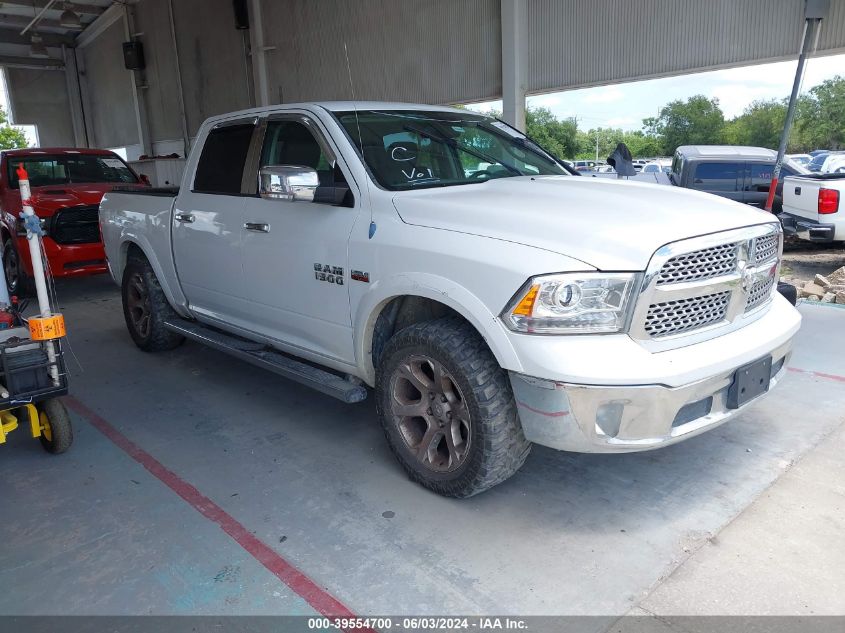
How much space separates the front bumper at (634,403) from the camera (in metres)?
2.49

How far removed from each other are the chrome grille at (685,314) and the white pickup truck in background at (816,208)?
255 inches

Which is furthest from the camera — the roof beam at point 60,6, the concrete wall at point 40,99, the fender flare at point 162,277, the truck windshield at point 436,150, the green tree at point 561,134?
the green tree at point 561,134

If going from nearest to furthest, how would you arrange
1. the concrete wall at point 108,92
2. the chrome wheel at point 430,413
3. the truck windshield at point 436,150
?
the chrome wheel at point 430,413, the truck windshield at point 436,150, the concrete wall at point 108,92

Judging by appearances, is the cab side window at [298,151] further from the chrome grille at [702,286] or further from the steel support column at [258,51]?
the steel support column at [258,51]

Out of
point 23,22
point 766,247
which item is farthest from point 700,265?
point 23,22

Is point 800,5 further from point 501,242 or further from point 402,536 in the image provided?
point 402,536

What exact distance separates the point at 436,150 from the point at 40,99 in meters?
29.6

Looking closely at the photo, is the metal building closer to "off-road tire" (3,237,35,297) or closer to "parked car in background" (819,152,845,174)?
"off-road tire" (3,237,35,297)

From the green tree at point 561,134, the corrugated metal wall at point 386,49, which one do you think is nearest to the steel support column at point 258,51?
the corrugated metal wall at point 386,49

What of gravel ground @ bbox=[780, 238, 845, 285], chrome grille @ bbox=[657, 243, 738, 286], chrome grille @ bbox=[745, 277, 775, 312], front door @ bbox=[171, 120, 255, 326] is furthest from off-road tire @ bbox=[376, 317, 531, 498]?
gravel ground @ bbox=[780, 238, 845, 285]

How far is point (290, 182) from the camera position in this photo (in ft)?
10.7

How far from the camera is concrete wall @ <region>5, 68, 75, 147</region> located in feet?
88.3

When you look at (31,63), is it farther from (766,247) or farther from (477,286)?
(766,247)

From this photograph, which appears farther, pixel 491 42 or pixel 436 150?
pixel 491 42
